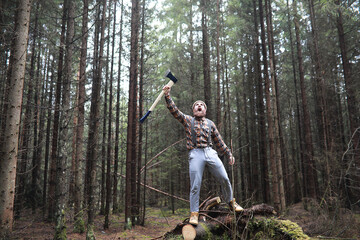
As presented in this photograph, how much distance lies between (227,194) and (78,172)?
756cm

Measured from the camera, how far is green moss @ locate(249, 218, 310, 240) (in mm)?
4027

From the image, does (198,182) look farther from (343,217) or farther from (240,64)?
(240,64)

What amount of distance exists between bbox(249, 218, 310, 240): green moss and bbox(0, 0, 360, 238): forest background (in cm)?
160

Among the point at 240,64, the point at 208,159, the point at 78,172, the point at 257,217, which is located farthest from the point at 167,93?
the point at 240,64

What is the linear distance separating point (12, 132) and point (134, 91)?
216 inches

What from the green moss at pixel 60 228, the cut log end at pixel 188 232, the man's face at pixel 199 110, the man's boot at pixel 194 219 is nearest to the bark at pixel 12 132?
the green moss at pixel 60 228

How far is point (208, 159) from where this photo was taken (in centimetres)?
434

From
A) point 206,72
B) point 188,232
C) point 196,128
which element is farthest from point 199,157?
point 206,72

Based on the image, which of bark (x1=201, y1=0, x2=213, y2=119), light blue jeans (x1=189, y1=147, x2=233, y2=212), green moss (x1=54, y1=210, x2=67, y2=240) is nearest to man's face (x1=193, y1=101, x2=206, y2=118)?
light blue jeans (x1=189, y1=147, x2=233, y2=212)

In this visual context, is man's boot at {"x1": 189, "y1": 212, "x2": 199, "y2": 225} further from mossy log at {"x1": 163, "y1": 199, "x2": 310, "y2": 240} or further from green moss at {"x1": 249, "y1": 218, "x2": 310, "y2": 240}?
green moss at {"x1": 249, "y1": 218, "x2": 310, "y2": 240}

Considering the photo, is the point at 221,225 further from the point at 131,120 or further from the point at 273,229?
the point at 131,120

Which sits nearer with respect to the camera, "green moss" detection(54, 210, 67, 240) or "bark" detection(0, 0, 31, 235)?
"bark" detection(0, 0, 31, 235)

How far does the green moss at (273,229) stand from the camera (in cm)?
403

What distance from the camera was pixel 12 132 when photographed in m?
5.73
